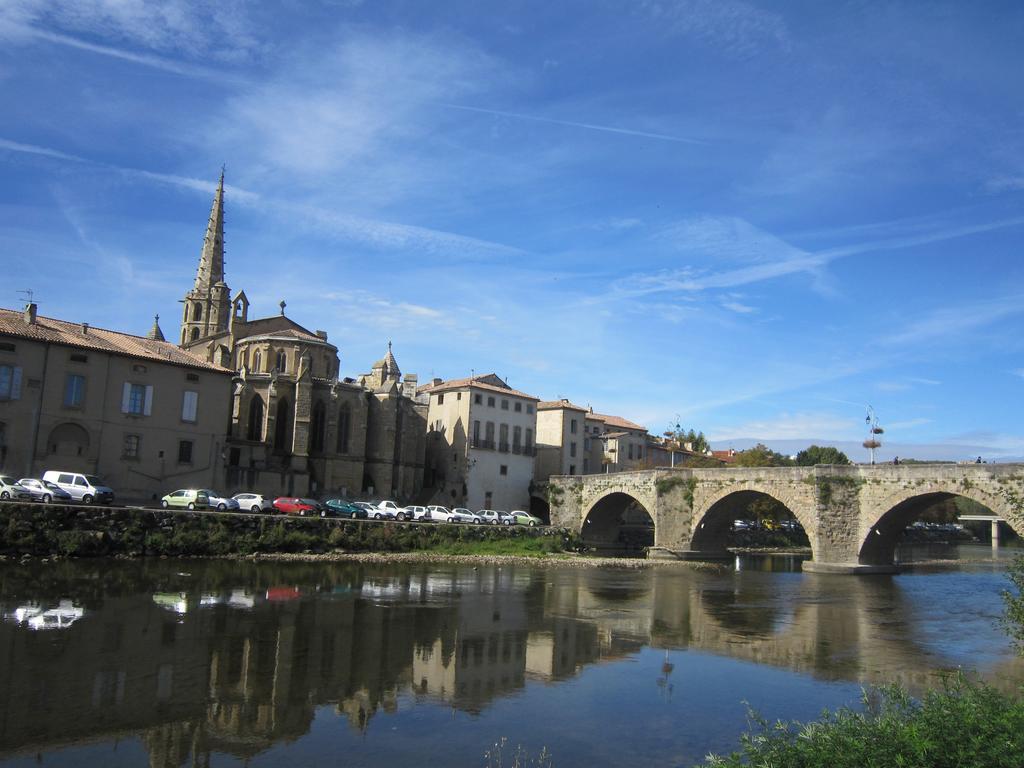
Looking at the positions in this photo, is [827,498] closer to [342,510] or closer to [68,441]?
[342,510]

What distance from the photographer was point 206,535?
39.4 metres

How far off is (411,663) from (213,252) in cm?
7587

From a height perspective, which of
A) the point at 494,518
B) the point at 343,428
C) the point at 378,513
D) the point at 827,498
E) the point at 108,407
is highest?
the point at 343,428

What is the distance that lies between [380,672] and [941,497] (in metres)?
33.6

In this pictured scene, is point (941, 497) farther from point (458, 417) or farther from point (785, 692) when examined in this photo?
point (458, 417)

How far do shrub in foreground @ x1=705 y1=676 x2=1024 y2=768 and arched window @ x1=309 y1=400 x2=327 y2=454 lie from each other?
2252 inches

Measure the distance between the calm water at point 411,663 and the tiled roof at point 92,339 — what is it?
15.9 m

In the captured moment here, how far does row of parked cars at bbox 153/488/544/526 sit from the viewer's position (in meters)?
43.7

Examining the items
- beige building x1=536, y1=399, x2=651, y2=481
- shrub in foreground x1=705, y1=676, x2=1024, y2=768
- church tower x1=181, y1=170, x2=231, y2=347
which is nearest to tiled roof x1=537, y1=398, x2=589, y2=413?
beige building x1=536, y1=399, x2=651, y2=481

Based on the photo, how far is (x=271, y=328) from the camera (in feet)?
250

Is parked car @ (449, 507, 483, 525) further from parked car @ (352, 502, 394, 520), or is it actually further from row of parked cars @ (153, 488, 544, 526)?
parked car @ (352, 502, 394, 520)

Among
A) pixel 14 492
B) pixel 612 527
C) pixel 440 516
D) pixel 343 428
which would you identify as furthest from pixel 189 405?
pixel 612 527

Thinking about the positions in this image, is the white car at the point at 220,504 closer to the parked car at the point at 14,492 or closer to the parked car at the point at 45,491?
the parked car at the point at 45,491

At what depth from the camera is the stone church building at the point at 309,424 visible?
59.1 metres
